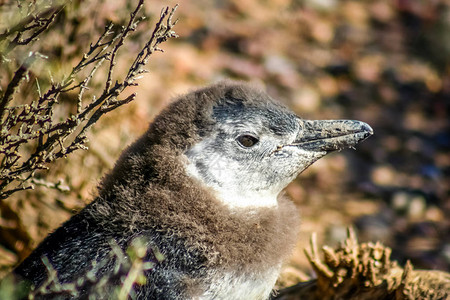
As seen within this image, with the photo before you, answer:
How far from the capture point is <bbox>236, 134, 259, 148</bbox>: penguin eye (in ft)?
8.90

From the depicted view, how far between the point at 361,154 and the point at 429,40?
2276mm

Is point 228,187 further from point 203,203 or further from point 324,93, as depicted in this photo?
point 324,93

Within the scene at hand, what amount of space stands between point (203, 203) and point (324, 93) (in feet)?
14.5

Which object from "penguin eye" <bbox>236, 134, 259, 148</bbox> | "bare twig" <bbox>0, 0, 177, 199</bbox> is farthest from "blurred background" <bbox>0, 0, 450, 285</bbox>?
"penguin eye" <bbox>236, 134, 259, 148</bbox>

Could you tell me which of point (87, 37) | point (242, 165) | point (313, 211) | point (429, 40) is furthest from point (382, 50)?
point (242, 165)

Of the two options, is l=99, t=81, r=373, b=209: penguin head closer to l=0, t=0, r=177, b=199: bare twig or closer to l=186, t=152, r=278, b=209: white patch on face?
l=186, t=152, r=278, b=209: white patch on face

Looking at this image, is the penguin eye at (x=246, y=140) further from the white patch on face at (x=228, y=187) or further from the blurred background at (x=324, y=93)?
the blurred background at (x=324, y=93)

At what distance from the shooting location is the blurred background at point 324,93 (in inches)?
149

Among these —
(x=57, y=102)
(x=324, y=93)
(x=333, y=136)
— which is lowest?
(x=333, y=136)

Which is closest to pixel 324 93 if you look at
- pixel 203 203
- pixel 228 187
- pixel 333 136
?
pixel 333 136

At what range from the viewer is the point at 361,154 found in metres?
5.98

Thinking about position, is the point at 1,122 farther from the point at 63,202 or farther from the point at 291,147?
the point at 63,202

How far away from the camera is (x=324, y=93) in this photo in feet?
21.6

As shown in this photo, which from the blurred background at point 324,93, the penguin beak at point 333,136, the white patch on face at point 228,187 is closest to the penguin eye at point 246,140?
the white patch on face at point 228,187
